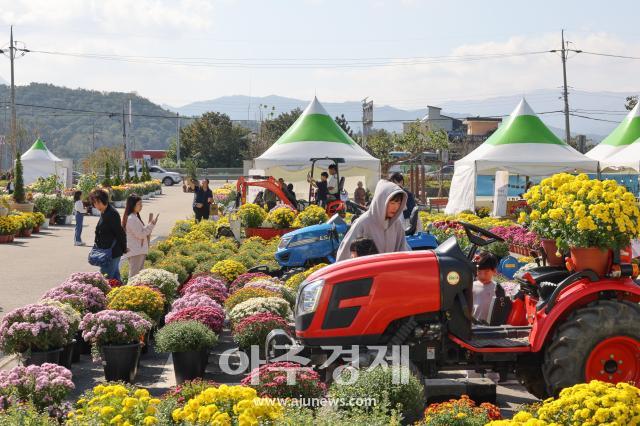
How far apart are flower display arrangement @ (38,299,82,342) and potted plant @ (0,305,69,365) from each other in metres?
0.19

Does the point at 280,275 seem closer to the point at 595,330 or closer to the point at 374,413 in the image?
the point at 595,330

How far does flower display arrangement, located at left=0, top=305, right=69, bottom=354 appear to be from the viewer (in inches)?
327

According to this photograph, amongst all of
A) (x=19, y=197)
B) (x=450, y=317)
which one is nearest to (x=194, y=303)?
(x=450, y=317)

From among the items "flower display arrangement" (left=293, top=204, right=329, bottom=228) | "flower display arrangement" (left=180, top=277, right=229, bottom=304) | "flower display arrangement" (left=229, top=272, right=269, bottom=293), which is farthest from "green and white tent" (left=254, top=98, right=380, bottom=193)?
"flower display arrangement" (left=180, top=277, right=229, bottom=304)

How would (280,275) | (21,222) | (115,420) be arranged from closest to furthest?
(115,420) < (280,275) < (21,222)

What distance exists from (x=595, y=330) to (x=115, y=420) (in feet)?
12.3

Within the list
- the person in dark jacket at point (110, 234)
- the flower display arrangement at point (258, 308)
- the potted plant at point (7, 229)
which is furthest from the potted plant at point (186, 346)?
the potted plant at point (7, 229)

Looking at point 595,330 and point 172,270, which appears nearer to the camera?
point 595,330

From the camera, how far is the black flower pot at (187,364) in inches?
336

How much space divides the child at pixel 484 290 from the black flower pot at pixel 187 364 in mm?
2678

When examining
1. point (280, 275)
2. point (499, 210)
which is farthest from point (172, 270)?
point (499, 210)

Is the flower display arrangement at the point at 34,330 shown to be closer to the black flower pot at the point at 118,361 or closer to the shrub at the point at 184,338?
the black flower pot at the point at 118,361

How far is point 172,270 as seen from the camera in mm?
13344

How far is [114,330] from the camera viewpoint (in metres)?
8.59
